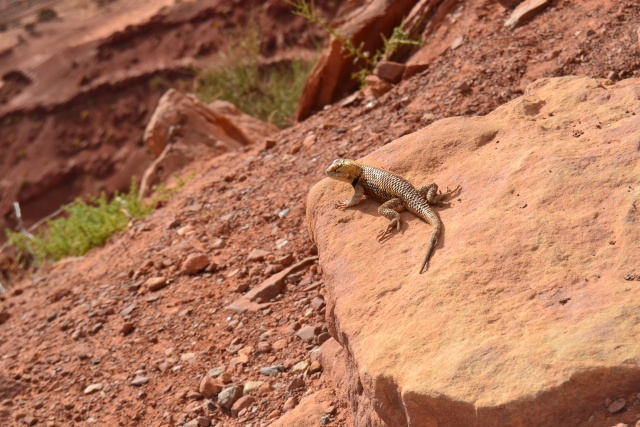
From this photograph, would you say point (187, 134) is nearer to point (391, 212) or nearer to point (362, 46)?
point (362, 46)

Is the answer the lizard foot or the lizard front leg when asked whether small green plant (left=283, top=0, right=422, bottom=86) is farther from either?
the lizard foot

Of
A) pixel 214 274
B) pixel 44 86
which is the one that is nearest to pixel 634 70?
pixel 214 274

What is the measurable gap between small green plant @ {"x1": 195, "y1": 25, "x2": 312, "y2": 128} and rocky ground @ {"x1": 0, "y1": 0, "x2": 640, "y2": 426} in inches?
153

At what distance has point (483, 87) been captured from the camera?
589 centimetres

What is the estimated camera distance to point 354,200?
409cm

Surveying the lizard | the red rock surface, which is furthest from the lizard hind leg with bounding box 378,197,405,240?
the red rock surface

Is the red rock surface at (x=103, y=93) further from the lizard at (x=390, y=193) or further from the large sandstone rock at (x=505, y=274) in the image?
the large sandstone rock at (x=505, y=274)

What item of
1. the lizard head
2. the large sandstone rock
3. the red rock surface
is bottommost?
the red rock surface

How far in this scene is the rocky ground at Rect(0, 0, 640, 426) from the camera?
14.5ft

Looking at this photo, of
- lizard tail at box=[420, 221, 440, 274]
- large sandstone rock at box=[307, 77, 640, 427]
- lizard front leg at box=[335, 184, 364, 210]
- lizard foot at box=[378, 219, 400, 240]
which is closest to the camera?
large sandstone rock at box=[307, 77, 640, 427]

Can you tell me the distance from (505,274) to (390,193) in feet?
3.47

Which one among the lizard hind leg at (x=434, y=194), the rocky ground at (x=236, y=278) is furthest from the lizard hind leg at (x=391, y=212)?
the rocky ground at (x=236, y=278)

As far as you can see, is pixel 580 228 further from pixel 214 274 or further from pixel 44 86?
pixel 44 86

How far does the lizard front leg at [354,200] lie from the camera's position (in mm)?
4062
